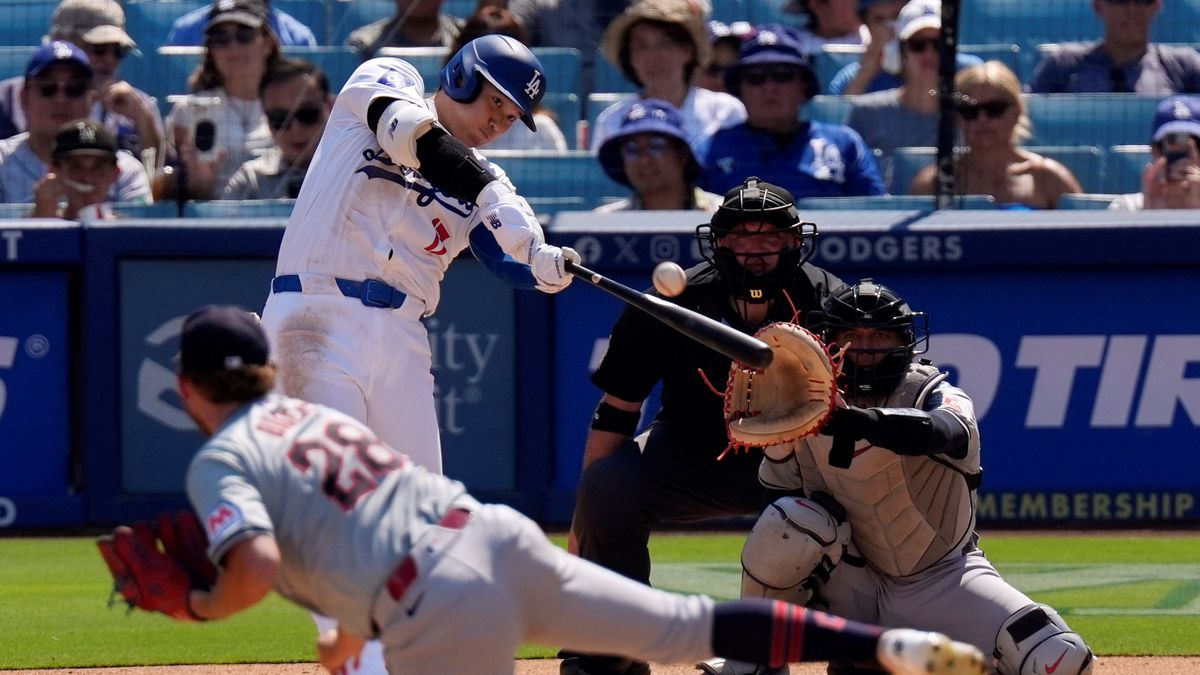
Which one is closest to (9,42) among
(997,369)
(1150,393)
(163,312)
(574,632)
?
(163,312)

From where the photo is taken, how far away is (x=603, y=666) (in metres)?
5.18

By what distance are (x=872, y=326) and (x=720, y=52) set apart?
5.35 metres

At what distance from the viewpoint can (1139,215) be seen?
27.0ft

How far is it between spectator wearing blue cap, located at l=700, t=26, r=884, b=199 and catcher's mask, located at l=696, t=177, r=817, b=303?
324 cm

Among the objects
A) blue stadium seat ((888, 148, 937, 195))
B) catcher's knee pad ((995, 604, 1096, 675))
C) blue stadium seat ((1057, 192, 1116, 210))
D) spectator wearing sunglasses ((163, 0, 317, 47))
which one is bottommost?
catcher's knee pad ((995, 604, 1096, 675))

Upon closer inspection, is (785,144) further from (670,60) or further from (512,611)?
(512,611)

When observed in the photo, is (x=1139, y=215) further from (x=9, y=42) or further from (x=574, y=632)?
(x=9, y=42)

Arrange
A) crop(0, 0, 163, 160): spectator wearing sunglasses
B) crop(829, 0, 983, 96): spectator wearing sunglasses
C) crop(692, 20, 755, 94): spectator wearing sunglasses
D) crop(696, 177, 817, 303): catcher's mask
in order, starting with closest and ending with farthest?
crop(696, 177, 817, 303): catcher's mask
crop(829, 0, 983, 96): spectator wearing sunglasses
crop(0, 0, 163, 160): spectator wearing sunglasses
crop(692, 20, 755, 94): spectator wearing sunglasses

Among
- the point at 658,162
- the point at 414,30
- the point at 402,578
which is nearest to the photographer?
the point at 402,578

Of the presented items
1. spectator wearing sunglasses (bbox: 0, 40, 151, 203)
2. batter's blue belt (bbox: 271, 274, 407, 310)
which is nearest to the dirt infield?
batter's blue belt (bbox: 271, 274, 407, 310)

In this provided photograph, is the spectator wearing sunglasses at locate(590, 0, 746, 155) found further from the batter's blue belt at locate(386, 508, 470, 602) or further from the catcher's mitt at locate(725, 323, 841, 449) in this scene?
the batter's blue belt at locate(386, 508, 470, 602)

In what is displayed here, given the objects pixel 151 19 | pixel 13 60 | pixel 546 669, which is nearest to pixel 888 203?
pixel 546 669

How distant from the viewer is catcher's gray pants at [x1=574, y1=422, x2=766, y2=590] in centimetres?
540

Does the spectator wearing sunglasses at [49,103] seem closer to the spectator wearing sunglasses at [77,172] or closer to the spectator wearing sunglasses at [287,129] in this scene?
the spectator wearing sunglasses at [77,172]
